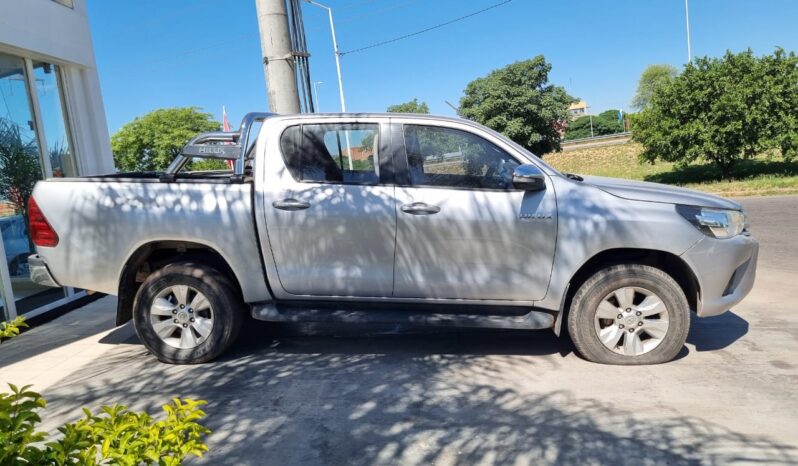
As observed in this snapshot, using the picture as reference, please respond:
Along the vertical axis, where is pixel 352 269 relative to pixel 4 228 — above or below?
below

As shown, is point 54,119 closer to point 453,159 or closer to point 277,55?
point 277,55

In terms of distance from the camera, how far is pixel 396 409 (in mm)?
3572

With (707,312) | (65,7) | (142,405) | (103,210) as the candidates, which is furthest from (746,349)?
(65,7)

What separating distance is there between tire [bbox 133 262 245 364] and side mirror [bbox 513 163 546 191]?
2.44m

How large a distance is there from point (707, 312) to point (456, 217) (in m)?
2.03

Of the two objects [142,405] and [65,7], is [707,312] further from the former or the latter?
[65,7]

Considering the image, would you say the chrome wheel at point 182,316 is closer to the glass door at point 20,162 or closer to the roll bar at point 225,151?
the roll bar at point 225,151

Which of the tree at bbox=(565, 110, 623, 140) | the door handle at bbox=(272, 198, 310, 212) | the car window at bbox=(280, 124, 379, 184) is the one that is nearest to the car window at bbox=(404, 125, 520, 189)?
the car window at bbox=(280, 124, 379, 184)

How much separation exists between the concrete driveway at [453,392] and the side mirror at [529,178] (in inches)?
54.9

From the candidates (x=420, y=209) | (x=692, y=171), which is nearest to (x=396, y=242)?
(x=420, y=209)

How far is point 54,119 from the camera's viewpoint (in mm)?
7105

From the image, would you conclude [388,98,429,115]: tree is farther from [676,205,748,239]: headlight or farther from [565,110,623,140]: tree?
[676,205,748,239]: headlight

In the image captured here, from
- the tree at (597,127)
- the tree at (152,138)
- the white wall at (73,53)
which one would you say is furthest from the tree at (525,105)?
the tree at (597,127)

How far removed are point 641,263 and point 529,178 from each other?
1108mm
